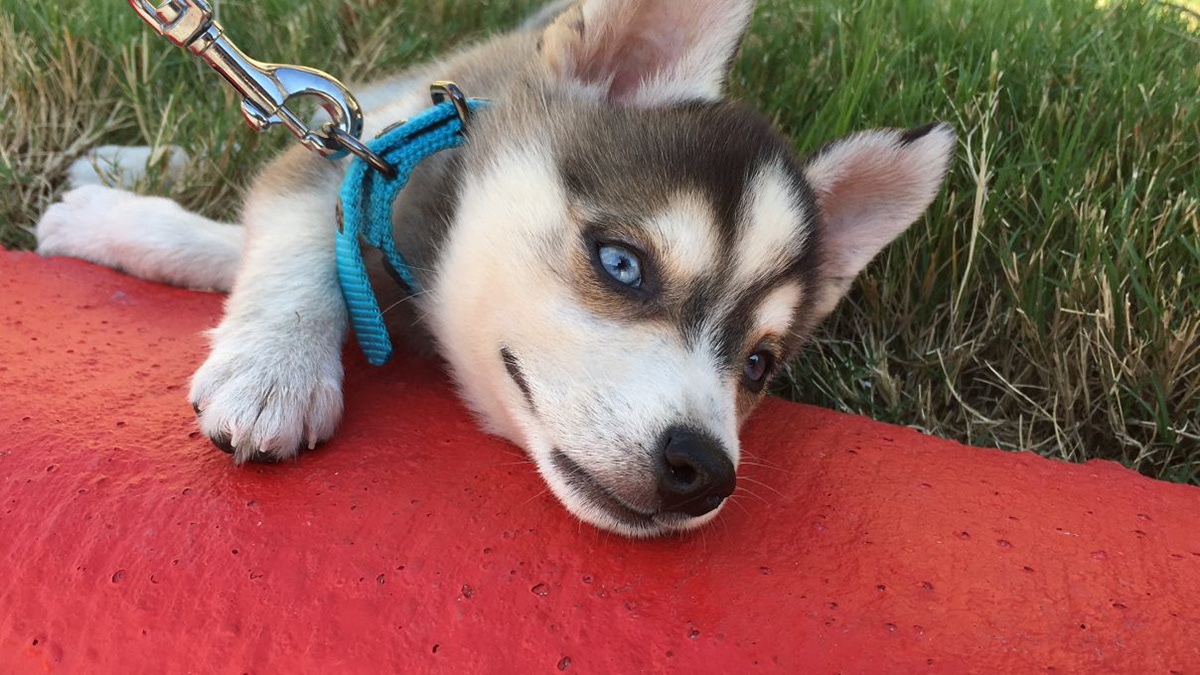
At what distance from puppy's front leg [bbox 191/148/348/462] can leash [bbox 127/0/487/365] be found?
0.11 m

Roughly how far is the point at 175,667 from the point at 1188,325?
8.42 ft

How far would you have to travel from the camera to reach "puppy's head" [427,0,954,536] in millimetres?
1862

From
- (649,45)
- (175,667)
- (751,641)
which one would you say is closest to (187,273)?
(649,45)

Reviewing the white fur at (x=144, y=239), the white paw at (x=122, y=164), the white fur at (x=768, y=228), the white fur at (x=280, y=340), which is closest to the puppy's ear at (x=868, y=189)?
the white fur at (x=768, y=228)

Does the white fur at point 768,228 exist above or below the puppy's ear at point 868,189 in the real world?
above

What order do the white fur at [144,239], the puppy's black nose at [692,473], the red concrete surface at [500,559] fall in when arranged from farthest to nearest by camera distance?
the white fur at [144,239] → the puppy's black nose at [692,473] → the red concrete surface at [500,559]

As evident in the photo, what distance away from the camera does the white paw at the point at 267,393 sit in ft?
6.19

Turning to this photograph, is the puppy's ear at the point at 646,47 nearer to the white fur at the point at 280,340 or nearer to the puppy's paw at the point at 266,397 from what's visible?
the white fur at the point at 280,340

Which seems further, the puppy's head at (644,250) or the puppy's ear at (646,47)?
the puppy's ear at (646,47)

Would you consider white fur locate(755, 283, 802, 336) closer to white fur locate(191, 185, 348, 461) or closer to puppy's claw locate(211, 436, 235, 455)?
white fur locate(191, 185, 348, 461)

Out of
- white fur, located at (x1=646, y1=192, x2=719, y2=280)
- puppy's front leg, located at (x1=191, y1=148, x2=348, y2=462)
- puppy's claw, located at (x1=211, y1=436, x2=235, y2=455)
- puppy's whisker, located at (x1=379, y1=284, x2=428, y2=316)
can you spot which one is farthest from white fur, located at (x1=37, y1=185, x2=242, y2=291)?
white fur, located at (x1=646, y1=192, x2=719, y2=280)

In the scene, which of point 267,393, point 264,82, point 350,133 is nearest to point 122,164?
point 264,82

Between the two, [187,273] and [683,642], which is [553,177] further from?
[187,273]

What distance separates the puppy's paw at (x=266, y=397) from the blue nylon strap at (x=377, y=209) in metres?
0.18
